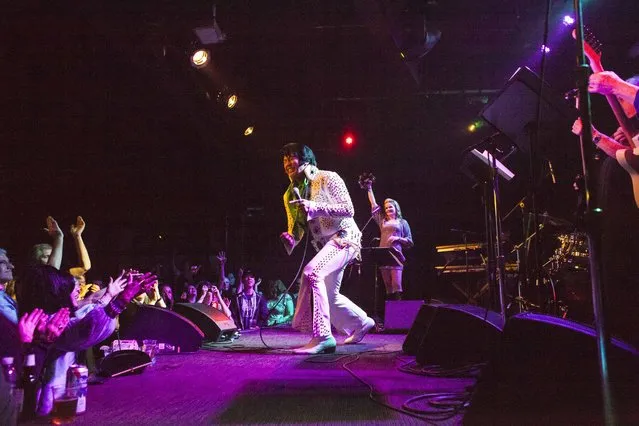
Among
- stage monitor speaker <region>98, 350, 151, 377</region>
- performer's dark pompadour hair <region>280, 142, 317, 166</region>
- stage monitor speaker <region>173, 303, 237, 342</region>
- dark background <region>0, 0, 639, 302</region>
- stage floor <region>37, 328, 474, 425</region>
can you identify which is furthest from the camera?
dark background <region>0, 0, 639, 302</region>

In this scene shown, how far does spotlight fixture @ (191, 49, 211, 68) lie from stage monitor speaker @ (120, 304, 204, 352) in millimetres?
3891

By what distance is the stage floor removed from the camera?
2.13 m

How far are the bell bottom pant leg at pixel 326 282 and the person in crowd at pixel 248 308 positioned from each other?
508 centimetres

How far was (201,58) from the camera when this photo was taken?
286 inches

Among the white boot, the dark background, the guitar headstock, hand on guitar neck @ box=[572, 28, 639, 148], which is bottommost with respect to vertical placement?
the white boot

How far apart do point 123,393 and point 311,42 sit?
20.9 ft

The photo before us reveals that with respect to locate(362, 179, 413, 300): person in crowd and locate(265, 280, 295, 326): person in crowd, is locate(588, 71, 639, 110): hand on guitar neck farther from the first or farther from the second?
locate(265, 280, 295, 326): person in crowd

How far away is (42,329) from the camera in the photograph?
2262 millimetres

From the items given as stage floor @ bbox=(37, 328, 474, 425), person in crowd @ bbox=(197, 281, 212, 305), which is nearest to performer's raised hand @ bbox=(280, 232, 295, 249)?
stage floor @ bbox=(37, 328, 474, 425)

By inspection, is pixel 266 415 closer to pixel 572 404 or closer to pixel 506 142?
pixel 572 404

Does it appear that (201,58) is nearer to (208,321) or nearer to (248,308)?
(208,321)

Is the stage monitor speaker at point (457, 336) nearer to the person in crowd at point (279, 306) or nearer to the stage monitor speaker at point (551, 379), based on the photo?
the stage monitor speaker at point (551, 379)

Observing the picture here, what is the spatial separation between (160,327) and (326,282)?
1.95 metres

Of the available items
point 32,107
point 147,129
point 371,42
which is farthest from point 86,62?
point 371,42
